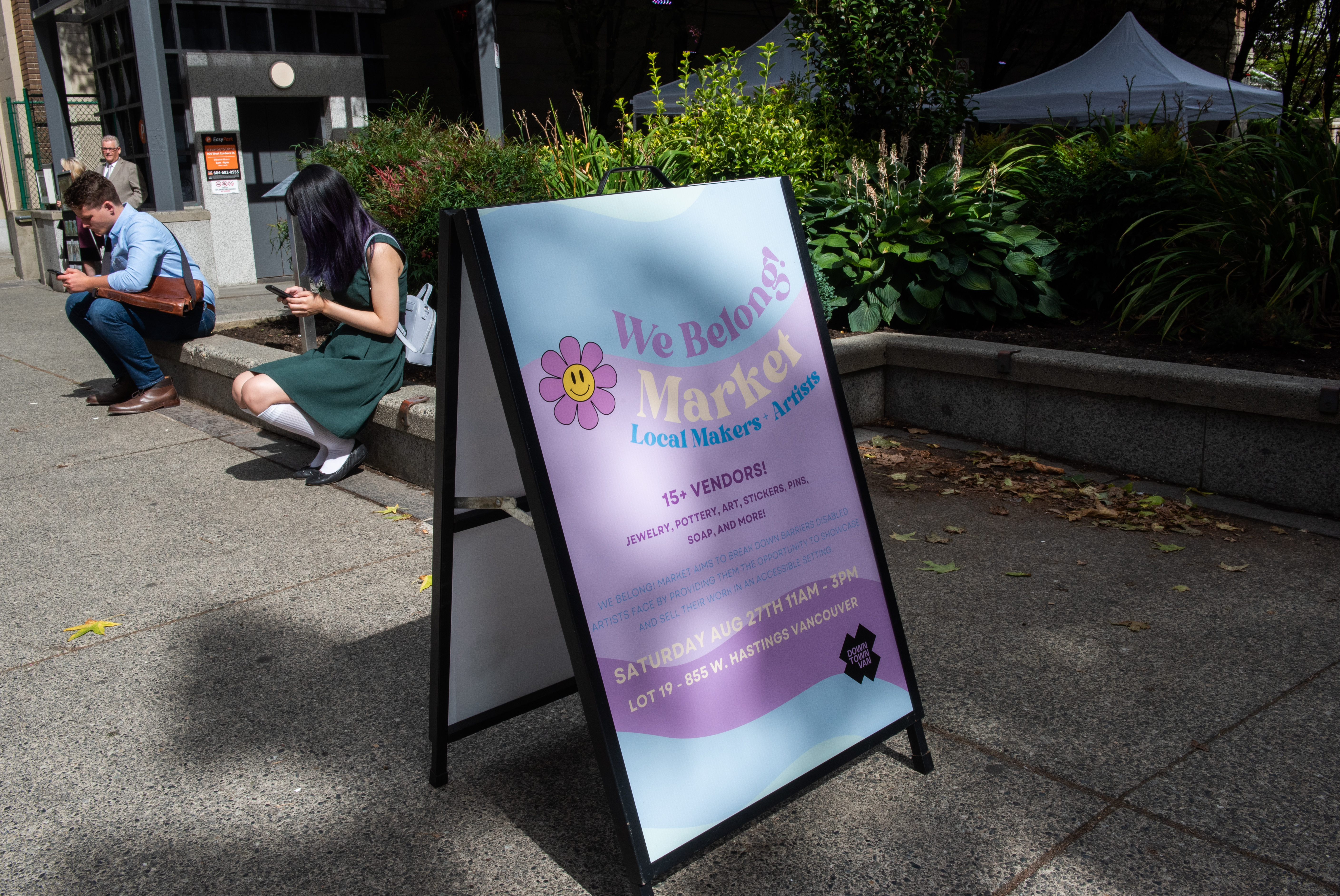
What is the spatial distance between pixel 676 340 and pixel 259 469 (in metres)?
4.19

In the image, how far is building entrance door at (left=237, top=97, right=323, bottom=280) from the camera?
15211 millimetres

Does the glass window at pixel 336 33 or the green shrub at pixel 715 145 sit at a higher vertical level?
the glass window at pixel 336 33

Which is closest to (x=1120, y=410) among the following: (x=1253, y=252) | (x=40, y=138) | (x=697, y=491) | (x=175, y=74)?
(x=1253, y=252)

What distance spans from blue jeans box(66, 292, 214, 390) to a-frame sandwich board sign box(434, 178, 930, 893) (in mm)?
5439

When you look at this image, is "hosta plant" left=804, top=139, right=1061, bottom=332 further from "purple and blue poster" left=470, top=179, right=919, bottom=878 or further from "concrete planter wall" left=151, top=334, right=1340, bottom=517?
"purple and blue poster" left=470, top=179, right=919, bottom=878

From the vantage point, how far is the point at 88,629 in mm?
3791

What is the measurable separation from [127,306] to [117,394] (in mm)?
837

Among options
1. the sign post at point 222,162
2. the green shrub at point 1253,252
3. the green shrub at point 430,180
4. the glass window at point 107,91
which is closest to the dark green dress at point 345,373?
the green shrub at point 430,180

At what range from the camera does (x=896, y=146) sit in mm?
7637

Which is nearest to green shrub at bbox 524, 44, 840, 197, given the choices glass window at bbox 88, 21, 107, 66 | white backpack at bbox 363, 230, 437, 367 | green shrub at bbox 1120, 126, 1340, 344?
white backpack at bbox 363, 230, 437, 367

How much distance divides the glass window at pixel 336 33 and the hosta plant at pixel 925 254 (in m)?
11.2

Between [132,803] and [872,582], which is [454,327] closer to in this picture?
[872,582]

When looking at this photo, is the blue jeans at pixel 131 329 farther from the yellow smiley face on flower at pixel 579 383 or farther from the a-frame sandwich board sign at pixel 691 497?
the yellow smiley face on flower at pixel 579 383

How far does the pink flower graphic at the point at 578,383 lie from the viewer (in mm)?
2135
